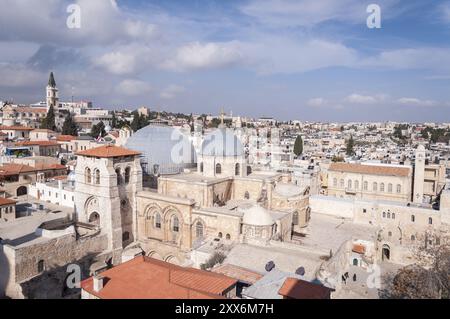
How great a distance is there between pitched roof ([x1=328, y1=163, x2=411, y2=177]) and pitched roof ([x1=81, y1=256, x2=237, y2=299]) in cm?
2474

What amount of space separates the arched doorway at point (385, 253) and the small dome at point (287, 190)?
6554mm

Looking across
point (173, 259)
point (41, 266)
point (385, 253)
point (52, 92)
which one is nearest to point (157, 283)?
point (41, 266)

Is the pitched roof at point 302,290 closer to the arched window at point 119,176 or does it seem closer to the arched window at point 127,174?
the arched window at point 119,176

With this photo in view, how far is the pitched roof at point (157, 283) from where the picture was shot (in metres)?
11.4

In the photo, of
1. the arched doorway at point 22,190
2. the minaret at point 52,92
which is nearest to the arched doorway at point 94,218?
the arched doorway at point 22,190

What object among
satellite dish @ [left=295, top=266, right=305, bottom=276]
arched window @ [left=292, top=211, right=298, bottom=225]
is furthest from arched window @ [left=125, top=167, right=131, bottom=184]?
satellite dish @ [left=295, top=266, right=305, bottom=276]

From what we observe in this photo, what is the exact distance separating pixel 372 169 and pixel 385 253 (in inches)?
442

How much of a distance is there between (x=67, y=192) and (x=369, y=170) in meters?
26.0

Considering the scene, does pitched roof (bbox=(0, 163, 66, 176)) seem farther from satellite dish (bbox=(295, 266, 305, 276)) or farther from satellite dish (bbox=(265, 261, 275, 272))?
satellite dish (bbox=(295, 266, 305, 276))

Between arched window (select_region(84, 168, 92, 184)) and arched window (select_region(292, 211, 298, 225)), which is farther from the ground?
arched window (select_region(84, 168, 92, 184))

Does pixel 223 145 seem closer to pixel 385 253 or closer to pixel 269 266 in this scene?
pixel 269 266

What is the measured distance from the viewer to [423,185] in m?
32.9

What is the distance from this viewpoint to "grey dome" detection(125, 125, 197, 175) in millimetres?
24987

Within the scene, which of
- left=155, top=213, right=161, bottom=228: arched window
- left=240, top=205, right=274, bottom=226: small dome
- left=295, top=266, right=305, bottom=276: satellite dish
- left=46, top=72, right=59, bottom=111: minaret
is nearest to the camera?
left=295, top=266, right=305, bottom=276: satellite dish
